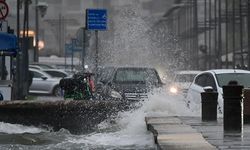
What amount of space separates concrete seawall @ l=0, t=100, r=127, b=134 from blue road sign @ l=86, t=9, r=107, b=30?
11640mm

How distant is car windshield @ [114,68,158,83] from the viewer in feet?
73.3

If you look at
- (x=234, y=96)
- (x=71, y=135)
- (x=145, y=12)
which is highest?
(x=145, y=12)

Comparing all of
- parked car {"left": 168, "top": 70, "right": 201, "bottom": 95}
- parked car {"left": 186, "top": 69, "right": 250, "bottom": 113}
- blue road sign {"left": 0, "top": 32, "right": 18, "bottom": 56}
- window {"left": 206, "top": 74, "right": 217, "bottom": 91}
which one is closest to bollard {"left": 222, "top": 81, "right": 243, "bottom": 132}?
parked car {"left": 186, "top": 69, "right": 250, "bottom": 113}

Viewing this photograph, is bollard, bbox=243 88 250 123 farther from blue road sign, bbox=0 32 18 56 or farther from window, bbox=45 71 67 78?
window, bbox=45 71 67 78

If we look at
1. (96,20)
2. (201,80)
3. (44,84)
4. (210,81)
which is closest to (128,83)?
(201,80)

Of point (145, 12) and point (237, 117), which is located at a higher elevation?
point (145, 12)

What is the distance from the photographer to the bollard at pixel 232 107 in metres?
11.6

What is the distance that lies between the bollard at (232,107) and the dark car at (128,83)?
25.9 feet

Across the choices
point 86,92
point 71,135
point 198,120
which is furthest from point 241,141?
point 86,92

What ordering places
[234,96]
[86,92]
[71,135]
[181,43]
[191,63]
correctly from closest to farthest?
1. [234,96]
2. [71,135]
3. [86,92]
4. [191,63]
5. [181,43]

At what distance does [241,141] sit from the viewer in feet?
34.8

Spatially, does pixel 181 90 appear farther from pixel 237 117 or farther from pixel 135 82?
pixel 237 117

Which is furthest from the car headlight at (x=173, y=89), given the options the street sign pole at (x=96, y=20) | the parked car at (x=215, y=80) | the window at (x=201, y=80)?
the street sign pole at (x=96, y=20)

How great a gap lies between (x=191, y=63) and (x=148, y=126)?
167 ft
